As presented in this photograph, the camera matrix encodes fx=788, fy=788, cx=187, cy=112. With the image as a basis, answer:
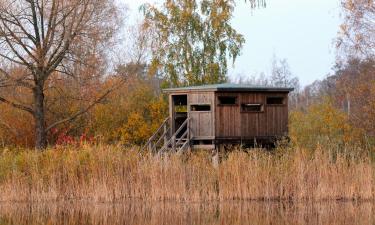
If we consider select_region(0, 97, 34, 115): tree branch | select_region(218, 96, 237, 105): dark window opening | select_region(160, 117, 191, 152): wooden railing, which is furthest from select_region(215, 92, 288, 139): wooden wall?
select_region(0, 97, 34, 115): tree branch

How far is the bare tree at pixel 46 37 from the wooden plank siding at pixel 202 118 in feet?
18.3

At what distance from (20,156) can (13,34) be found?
26.7 feet

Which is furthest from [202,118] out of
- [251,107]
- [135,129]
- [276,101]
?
[135,129]

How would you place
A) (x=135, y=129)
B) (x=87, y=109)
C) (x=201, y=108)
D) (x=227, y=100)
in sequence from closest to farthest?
(x=227, y=100) < (x=201, y=108) < (x=87, y=109) < (x=135, y=129)

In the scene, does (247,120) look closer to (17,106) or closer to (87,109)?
(87,109)

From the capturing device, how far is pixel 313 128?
107 feet

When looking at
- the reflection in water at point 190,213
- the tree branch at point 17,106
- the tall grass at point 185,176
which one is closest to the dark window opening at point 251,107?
the tall grass at point 185,176

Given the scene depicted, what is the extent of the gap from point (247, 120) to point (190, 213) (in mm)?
7729

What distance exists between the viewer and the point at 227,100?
87.2ft

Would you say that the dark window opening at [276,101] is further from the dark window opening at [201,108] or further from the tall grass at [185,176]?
the tall grass at [185,176]

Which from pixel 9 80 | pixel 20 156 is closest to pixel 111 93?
pixel 9 80

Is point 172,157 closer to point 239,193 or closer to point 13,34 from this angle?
point 239,193

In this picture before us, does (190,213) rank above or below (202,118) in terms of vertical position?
below

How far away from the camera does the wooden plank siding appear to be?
25.8 m
